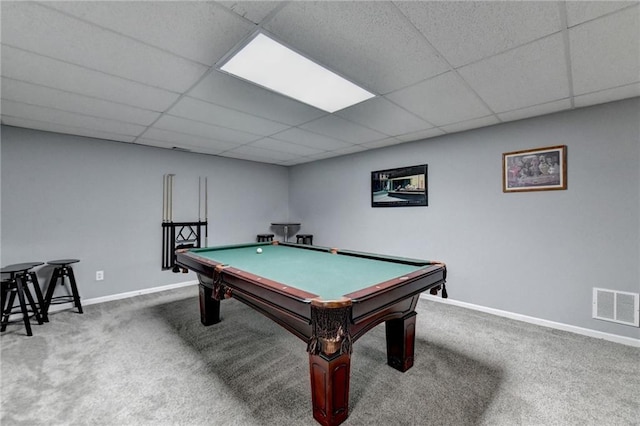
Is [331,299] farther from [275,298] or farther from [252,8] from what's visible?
[252,8]

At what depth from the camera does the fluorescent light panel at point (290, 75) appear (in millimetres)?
1730

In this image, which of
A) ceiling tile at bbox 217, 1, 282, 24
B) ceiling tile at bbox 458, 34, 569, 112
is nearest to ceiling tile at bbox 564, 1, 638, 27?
ceiling tile at bbox 458, 34, 569, 112

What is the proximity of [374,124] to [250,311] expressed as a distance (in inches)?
104

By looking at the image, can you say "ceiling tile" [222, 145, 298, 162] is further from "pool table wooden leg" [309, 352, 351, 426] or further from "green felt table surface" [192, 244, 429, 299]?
"pool table wooden leg" [309, 352, 351, 426]

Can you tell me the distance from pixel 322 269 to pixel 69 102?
107 inches

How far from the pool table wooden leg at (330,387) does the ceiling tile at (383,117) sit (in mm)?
2107

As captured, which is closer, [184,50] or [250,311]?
[184,50]

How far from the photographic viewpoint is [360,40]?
5.26 feet

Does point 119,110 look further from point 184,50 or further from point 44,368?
point 44,368

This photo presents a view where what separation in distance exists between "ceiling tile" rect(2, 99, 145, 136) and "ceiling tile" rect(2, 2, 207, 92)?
1.33 metres

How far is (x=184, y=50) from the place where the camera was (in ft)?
5.55

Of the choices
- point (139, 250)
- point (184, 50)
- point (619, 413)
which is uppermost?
point (184, 50)

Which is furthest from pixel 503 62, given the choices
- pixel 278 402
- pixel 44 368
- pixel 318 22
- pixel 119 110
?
pixel 44 368

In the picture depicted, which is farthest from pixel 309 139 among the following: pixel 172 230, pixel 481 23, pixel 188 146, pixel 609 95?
pixel 609 95
